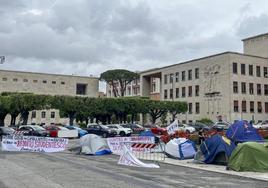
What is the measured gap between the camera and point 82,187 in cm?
1070

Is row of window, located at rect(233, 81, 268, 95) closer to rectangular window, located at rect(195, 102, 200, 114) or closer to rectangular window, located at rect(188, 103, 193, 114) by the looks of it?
rectangular window, located at rect(195, 102, 200, 114)

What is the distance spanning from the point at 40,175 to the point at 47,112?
289ft

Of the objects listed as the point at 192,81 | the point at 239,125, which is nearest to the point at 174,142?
the point at 239,125

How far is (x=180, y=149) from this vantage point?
20703 millimetres

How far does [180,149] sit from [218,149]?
3.19 m

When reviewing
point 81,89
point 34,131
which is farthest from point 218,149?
point 81,89

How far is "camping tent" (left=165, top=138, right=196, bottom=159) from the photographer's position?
814 inches

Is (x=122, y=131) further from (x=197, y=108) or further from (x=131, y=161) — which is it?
(x=197, y=108)

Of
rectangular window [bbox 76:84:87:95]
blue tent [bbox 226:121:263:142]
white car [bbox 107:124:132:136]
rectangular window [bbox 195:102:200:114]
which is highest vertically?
rectangular window [bbox 76:84:87:95]

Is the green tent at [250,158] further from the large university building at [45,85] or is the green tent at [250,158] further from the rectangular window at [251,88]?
the large university building at [45,85]

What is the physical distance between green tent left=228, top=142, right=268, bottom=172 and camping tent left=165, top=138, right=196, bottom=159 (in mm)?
4807

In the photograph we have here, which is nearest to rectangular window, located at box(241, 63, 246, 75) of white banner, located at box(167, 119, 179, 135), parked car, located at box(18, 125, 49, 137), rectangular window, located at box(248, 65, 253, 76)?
rectangular window, located at box(248, 65, 253, 76)

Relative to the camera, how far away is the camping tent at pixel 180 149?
67.9ft

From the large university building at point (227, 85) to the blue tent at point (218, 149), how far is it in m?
54.6
